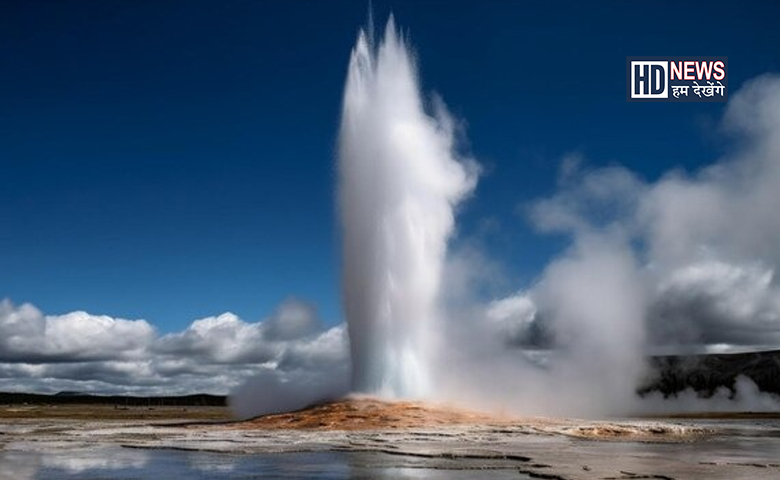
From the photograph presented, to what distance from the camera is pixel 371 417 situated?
34.8 metres

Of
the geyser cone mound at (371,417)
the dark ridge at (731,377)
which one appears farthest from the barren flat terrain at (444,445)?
the dark ridge at (731,377)

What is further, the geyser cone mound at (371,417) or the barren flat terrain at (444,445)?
the geyser cone mound at (371,417)

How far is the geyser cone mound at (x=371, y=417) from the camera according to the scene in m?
33.7

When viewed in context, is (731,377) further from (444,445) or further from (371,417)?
(444,445)

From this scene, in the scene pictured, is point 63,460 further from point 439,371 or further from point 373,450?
point 439,371

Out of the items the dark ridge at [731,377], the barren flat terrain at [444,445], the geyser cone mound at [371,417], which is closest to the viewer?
the barren flat terrain at [444,445]

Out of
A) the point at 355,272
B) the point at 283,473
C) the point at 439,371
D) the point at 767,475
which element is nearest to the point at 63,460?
the point at 283,473

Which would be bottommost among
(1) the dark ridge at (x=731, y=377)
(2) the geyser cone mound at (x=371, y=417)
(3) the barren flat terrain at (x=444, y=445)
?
(3) the barren flat terrain at (x=444, y=445)

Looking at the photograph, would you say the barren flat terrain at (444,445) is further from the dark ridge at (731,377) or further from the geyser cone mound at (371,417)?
the dark ridge at (731,377)

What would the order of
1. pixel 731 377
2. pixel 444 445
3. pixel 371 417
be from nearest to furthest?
pixel 444 445 → pixel 371 417 → pixel 731 377

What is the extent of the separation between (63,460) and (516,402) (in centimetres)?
4264

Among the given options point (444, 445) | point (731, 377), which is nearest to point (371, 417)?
point (444, 445)

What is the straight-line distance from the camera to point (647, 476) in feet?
50.3

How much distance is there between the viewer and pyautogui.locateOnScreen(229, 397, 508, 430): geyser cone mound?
111 ft
